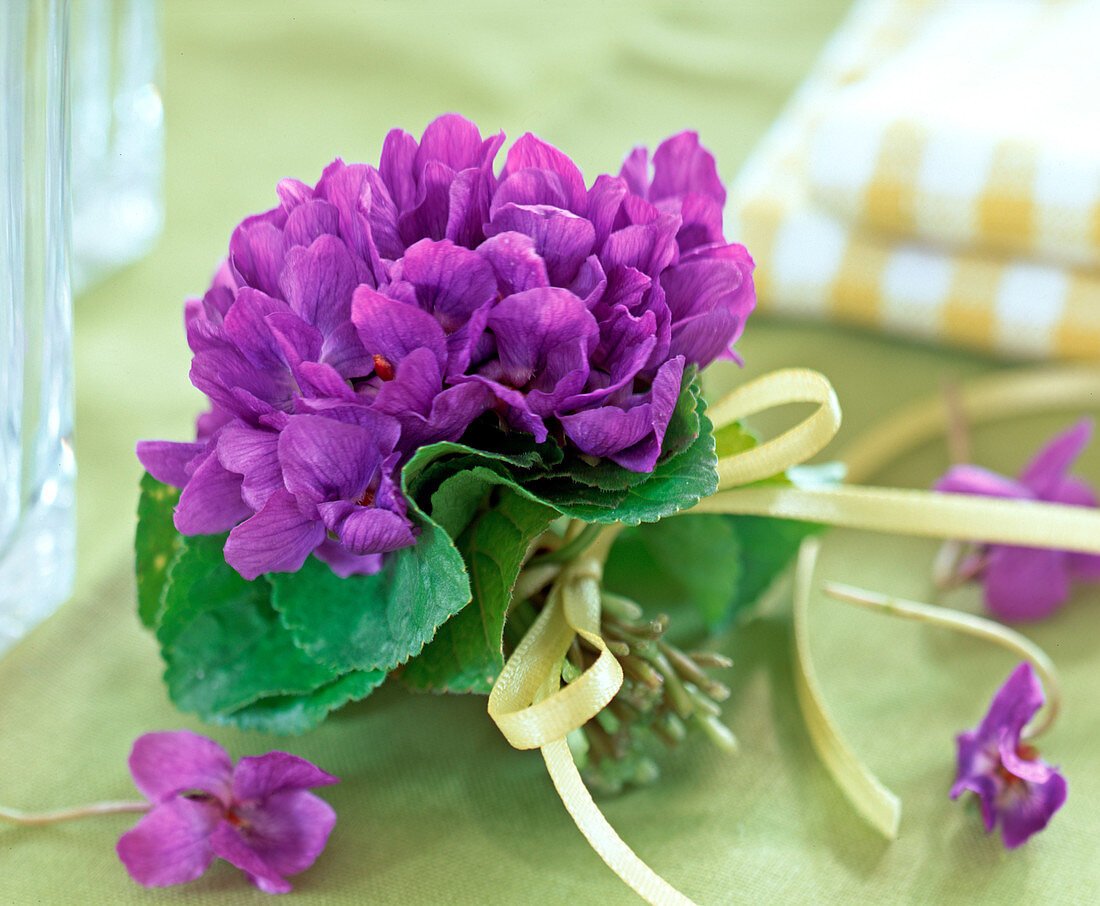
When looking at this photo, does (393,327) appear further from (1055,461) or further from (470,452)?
(1055,461)

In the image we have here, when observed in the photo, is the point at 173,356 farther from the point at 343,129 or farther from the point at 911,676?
the point at 911,676

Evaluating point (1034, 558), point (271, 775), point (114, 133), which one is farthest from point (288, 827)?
point (114, 133)

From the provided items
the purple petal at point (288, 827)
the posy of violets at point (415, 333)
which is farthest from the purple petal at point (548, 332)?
the purple petal at point (288, 827)

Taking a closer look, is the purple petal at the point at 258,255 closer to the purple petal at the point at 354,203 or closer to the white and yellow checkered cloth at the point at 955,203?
the purple petal at the point at 354,203

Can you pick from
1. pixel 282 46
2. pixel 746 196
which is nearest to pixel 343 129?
pixel 282 46

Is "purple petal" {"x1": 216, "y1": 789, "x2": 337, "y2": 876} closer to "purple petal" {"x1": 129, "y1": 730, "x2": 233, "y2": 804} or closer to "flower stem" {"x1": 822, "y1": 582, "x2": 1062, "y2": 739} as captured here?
"purple petal" {"x1": 129, "y1": 730, "x2": 233, "y2": 804}
